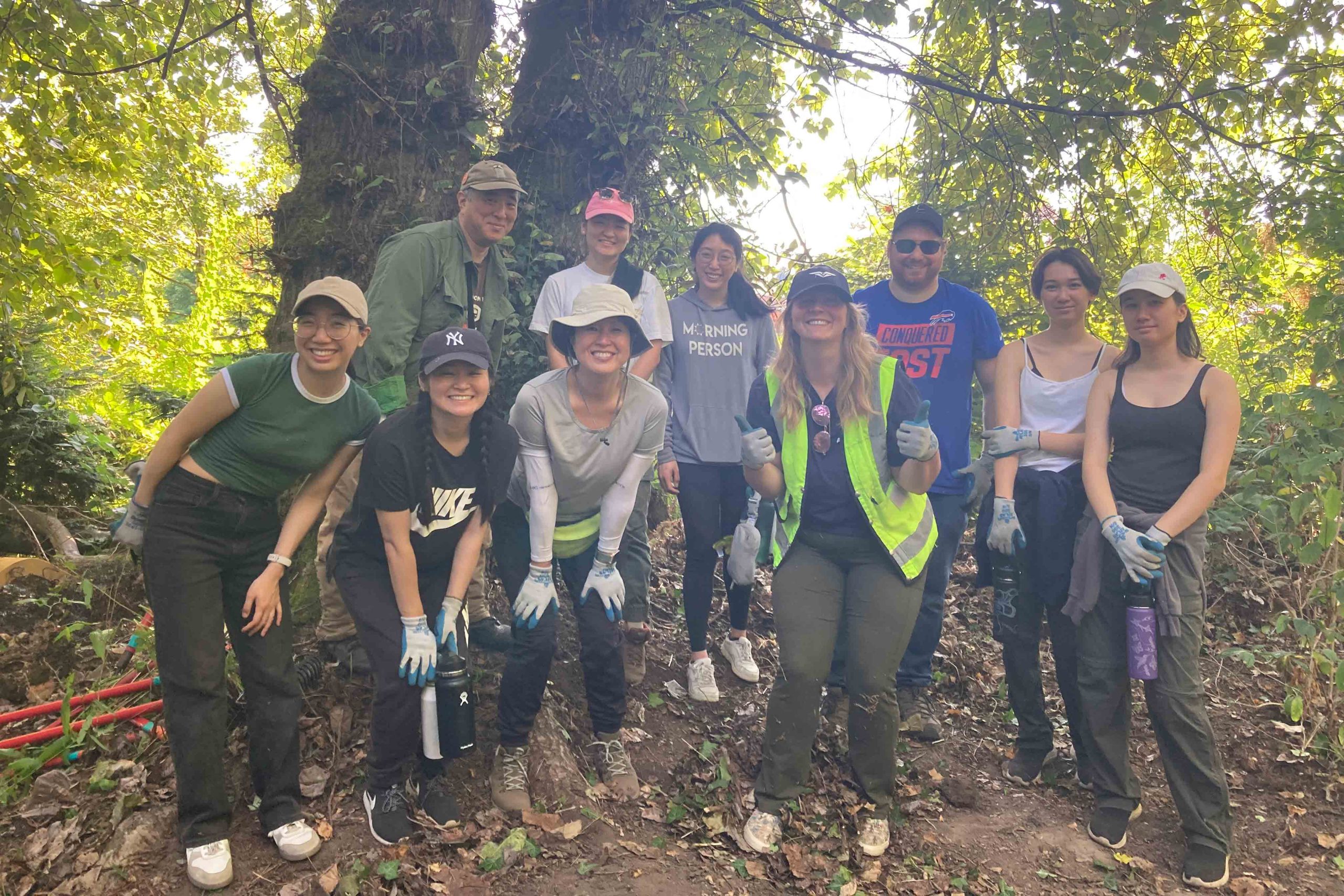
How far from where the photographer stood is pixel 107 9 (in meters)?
5.70

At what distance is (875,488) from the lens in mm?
3164

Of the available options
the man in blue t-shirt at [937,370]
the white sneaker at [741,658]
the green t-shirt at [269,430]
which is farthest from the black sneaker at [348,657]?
the man in blue t-shirt at [937,370]

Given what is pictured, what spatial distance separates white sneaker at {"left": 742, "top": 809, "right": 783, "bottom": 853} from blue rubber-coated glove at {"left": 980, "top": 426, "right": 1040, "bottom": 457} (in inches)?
78.4

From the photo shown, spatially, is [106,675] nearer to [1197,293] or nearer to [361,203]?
[361,203]

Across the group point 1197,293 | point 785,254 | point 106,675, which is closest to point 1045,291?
point 785,254

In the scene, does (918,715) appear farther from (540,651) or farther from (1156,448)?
(540,651)

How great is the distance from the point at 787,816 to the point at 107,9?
7.26 m

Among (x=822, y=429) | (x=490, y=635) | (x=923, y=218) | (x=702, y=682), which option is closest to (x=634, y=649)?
(x=702, y=682)

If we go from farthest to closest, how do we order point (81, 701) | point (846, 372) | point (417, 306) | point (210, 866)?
point (417, 306) < point (81, 701) < point (846, 372) < point (210, 866)

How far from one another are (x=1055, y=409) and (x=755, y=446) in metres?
1.58

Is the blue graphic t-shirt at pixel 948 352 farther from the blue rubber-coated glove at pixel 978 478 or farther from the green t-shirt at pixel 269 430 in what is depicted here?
the green t-shirt at pixel 269 430

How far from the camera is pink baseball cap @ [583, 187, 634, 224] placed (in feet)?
13.3

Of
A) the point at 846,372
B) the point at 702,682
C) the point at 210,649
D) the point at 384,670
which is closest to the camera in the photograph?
the point at 210,649

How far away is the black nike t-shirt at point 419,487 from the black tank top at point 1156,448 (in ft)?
8.65
